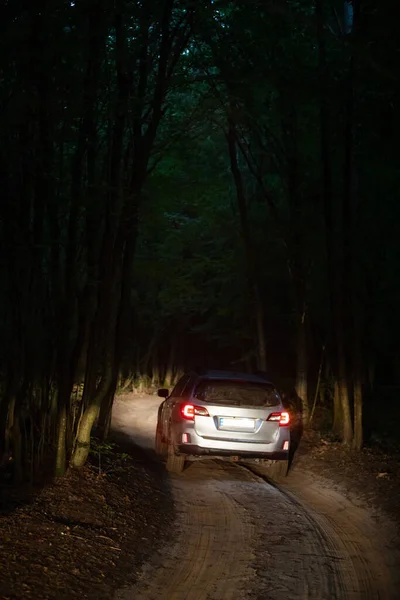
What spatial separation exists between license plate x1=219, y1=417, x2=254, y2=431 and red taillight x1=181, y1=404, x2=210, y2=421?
261mm

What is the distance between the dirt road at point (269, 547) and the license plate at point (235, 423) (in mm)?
889

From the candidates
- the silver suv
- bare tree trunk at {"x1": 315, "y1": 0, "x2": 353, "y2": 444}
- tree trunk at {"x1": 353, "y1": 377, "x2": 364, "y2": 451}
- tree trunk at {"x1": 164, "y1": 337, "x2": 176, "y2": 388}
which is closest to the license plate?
the silver suv

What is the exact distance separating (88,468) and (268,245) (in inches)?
508

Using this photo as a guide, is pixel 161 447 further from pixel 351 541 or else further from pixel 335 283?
pixel 351 541

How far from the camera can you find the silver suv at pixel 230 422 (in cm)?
1009

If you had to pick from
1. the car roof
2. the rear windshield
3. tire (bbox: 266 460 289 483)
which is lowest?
tire (bbox: 266 460 289 483)

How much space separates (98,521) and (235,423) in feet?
11.4

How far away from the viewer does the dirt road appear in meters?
5.69

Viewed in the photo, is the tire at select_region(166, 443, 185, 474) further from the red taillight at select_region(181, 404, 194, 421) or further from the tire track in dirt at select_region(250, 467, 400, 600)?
the tire track in dirt at select_region(250, 467, 400, 600)

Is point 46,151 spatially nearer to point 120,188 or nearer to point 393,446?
point 120,188

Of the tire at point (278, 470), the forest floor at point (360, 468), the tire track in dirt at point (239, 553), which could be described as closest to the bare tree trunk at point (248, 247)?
the forest floor at point (360, 468)

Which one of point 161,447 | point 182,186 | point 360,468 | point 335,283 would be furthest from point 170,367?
point 360,468

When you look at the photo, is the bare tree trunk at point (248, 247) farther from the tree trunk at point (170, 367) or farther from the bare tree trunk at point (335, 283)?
the tree trunk at point (170, 367)

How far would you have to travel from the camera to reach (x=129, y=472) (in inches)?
380
